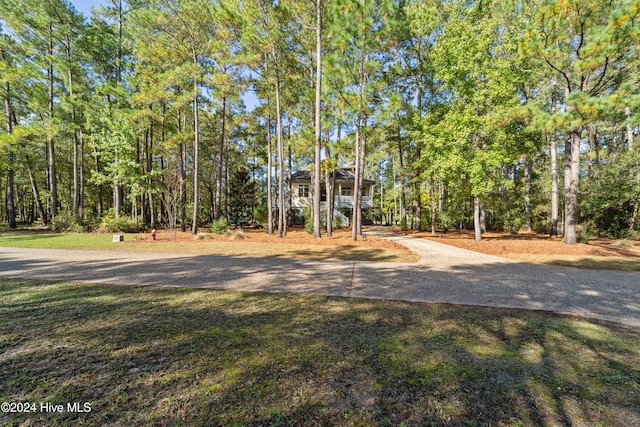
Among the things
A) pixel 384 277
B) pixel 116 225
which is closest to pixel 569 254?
pixel 384 277

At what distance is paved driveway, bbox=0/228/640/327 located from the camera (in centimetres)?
452

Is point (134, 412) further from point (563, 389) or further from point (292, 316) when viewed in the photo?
point (563, 389)

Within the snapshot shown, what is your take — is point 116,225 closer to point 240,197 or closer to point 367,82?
point 240,197

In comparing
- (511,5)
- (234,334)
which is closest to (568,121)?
(511,5)

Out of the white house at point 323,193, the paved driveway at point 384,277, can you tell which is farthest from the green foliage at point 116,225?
the white house at point 323,193

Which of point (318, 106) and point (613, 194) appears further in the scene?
point (613, 194)

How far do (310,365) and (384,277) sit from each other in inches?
162

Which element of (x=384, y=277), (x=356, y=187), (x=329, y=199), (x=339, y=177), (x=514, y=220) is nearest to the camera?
(x=384, y=277)

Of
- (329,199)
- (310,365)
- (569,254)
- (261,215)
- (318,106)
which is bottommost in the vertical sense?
(569,254)

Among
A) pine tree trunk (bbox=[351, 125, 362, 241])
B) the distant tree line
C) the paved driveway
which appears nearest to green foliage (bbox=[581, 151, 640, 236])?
the distant tree line

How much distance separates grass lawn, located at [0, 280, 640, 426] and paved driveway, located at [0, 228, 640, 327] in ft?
2.94

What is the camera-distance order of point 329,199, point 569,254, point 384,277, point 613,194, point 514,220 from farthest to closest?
point 514,220
point 329,199
point 613,194
point 569,254
point 384,277

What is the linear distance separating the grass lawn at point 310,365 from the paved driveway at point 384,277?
0.90 meters

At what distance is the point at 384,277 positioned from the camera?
6035 mm
